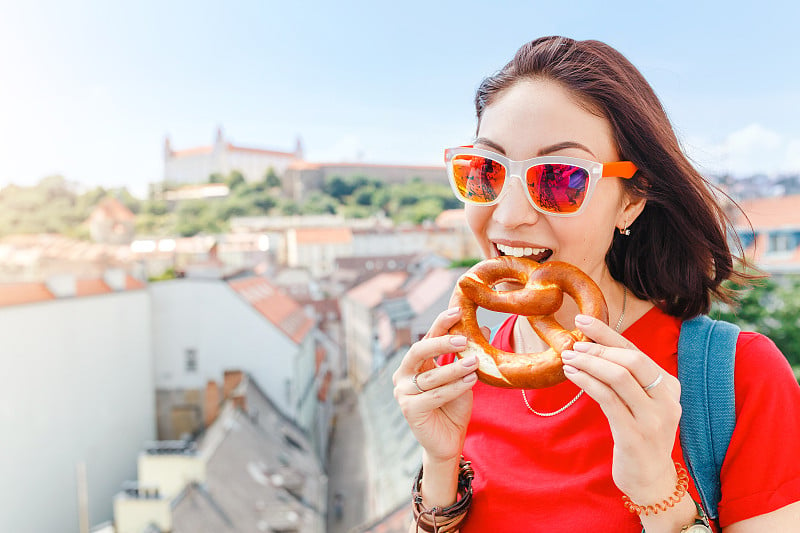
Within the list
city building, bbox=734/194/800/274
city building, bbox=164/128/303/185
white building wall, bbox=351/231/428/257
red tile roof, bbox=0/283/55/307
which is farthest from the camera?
city building, bbox=164/128/303/185

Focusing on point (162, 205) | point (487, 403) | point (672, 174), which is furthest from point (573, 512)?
point (162, 205)

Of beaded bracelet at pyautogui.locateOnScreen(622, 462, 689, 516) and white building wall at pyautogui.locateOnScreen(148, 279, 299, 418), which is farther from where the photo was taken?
white building wall at pyautogui.locateOnScreen(148, 279, 299, 418)

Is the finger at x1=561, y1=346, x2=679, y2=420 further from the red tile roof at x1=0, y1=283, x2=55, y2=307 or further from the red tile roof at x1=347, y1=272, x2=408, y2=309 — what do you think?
the red tile roof at x1=347, y1=272, x2=408, y2=309

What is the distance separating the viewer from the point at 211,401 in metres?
14.5

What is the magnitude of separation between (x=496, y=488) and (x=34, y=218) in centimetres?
2236

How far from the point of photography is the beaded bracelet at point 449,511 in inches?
49.4

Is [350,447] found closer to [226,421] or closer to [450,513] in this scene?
[226,421]

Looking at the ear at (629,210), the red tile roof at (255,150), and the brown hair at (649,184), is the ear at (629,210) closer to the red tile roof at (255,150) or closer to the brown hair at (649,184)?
the brown hair at (649,184)

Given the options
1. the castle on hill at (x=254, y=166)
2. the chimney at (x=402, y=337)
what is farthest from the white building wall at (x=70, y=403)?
the castle on hill at (x=254, y=166)

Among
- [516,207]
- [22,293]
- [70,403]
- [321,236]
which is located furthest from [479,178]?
[321,236]

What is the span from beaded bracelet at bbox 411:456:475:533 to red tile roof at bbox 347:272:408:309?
709 inches

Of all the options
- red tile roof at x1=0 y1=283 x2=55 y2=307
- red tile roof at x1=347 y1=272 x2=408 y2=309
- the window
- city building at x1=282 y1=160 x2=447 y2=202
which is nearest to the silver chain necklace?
red tile roof at x1=0 y1=283 x2=55 y2=307

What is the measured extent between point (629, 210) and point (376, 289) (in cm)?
2145

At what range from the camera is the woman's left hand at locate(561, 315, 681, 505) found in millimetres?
920
